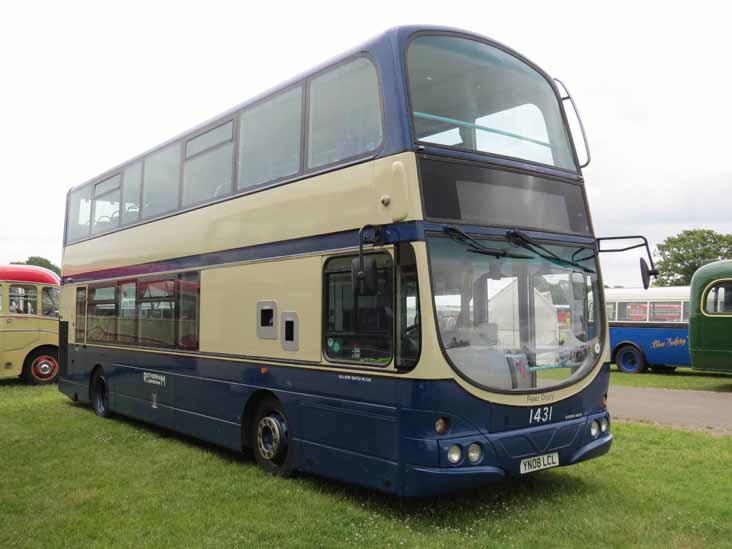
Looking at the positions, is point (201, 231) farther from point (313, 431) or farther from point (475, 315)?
point (475, 315)

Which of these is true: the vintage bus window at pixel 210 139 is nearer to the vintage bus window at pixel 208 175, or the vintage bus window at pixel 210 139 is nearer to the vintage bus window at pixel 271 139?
the vintage bus window at pixel 208 175

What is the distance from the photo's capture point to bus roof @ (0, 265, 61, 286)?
19281 millimetres

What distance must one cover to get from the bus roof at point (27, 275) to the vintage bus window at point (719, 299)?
16.9 metres

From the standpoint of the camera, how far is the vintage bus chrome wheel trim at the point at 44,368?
63.1 ft

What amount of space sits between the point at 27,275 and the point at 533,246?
54.9 feet

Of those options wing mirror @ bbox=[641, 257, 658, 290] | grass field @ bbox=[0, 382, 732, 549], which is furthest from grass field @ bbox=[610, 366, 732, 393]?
wing mirror @ bbox=[641, 257, 658, 290]

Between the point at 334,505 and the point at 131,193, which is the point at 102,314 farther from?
the point at 334,505

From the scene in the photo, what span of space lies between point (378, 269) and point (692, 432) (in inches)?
254

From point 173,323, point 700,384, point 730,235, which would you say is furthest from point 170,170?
point 730,235

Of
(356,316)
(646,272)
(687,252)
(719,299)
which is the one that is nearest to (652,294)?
(719,299)

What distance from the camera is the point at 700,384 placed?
63.0 feet

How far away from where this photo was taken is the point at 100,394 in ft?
43.1

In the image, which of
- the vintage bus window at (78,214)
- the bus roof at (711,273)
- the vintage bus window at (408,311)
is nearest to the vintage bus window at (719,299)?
the bus roof at (711,273)

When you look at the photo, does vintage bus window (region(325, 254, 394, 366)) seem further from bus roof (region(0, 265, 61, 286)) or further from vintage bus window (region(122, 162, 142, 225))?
bus roof (region(0, 265, 61, 286))
